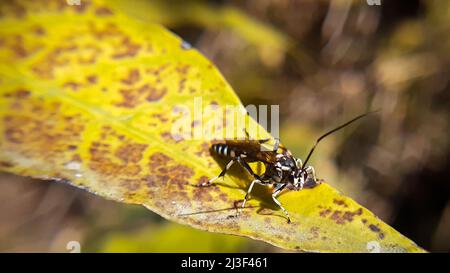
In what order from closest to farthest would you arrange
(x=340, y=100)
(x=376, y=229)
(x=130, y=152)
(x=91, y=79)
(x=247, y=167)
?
(x=376, y=229), (x=130, y=152), (x=91, y=79), (x=247, y=167), (x=340, y=100)

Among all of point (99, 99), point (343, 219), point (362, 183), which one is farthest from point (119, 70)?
point (362, 183)

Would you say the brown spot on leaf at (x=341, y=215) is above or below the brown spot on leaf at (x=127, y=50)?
below

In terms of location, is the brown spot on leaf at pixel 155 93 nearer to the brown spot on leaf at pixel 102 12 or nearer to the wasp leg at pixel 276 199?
the brown spot on leaf at pixel 102 12

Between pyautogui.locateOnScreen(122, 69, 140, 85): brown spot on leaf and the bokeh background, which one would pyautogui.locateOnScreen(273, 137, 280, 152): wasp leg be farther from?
the bokeh background

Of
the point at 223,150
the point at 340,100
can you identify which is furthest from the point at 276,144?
the point at 340,100

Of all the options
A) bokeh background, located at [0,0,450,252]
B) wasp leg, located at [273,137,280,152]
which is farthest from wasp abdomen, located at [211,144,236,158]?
bokeh background, located at [0,0,450,252]

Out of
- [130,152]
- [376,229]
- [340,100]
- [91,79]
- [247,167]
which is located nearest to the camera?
[376,229]

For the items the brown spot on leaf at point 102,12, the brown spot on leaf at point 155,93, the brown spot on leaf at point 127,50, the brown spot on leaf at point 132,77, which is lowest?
the brown spot on leaf at point 155,93

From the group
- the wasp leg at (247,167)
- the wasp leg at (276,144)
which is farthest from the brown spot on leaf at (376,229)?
the wasp leg at (247,167)

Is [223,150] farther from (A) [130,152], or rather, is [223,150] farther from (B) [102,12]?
(B) [102,12]
